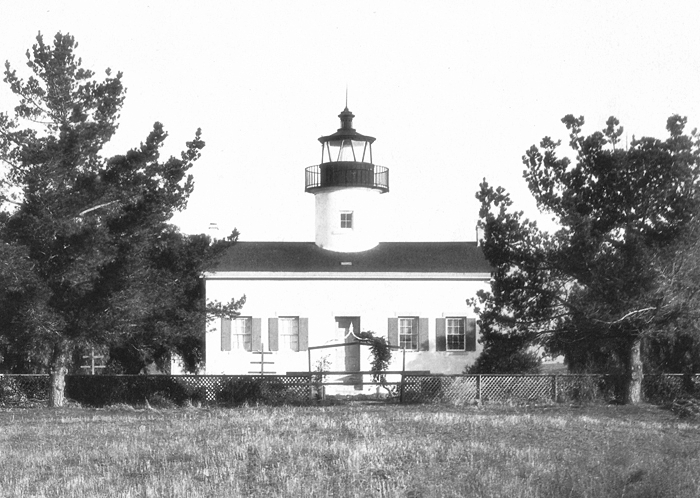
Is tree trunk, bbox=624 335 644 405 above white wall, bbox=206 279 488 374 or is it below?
below

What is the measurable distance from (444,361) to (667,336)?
11.8 meters

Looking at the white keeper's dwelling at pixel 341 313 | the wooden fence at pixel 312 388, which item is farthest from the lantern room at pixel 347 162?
the wooden fence at pixel 312 388

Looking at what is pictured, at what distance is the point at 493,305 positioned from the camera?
2736 cm

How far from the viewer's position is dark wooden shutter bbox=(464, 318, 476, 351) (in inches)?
1451

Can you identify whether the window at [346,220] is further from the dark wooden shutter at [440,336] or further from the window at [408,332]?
the dark wooden shutter at [440,336]

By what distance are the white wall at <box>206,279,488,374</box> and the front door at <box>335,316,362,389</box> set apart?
0.18m

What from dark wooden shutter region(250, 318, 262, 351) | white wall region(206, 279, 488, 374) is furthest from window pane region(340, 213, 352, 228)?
dark wooden shutter region(250, 318, 262, 351)

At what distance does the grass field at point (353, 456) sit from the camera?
12508 millimetres

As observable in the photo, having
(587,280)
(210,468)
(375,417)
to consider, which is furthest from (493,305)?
(210,468)

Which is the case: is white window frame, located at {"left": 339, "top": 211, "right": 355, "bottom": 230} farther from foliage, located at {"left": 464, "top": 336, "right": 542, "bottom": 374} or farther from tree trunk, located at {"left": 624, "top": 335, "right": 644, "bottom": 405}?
tree trunk, located at {"left": 624, "top": 335, "right": 644, "bottom": 405}

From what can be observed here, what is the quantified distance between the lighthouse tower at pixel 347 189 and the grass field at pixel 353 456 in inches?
711

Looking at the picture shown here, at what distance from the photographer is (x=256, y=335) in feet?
123

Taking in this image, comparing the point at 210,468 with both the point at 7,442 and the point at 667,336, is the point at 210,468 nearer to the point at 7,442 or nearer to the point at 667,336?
the point at 7,442

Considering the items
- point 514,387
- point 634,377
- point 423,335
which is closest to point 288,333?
point 423,335
